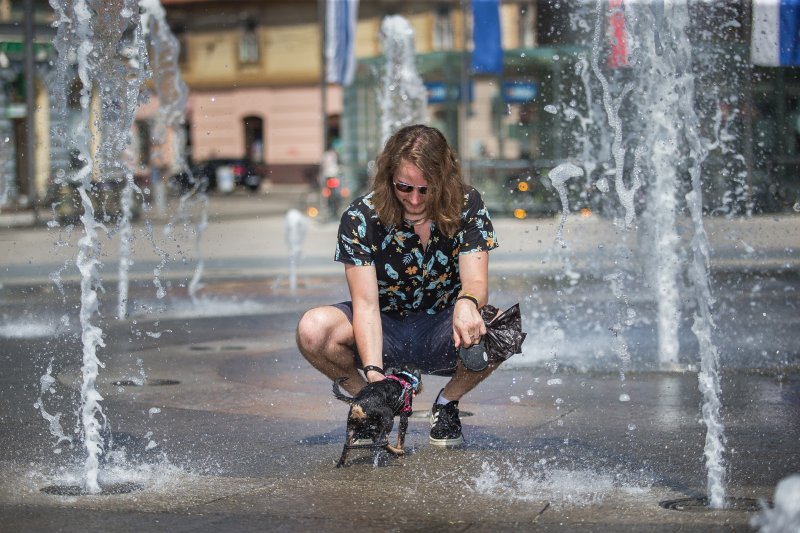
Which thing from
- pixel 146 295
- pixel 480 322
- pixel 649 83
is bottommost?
pixel 146 295

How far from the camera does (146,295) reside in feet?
41.3

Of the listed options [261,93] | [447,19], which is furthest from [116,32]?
[261,93]

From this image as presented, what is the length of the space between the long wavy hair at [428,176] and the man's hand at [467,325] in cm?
33

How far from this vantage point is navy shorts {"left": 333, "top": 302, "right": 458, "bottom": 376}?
5.27m

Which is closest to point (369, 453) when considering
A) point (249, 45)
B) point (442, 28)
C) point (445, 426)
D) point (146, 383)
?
point (445, 426)

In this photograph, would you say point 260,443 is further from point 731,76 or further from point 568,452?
point 731,76

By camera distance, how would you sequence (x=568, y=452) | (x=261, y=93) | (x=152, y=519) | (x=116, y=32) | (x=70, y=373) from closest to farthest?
1. (x=152, y=519)
2. (x=568, y=452)
3. (x=70, y=373)
4. (x=116, y=32)
5. (x=261, y=93)

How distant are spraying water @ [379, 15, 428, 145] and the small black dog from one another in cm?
1790

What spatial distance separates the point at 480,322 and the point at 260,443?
3.87ft

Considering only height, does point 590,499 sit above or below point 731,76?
below

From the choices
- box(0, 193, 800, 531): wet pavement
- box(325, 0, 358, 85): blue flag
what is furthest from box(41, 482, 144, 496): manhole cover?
box(325, 0, 358, 85): blue flag

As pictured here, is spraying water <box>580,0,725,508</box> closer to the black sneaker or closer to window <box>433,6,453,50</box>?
the black sneaker

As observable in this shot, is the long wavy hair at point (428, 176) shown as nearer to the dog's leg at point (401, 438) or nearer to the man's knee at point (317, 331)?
the man's knee at point (317, 331)

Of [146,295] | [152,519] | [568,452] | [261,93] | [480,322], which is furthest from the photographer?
[261,93]
